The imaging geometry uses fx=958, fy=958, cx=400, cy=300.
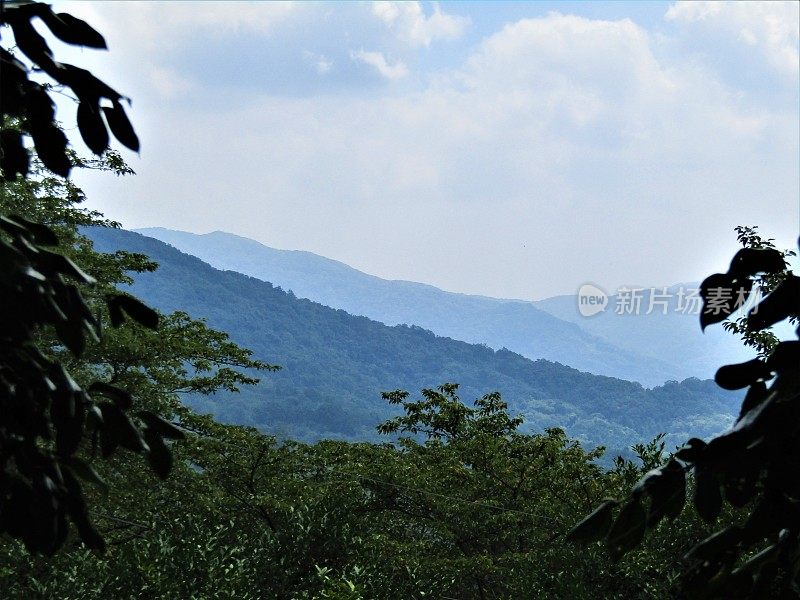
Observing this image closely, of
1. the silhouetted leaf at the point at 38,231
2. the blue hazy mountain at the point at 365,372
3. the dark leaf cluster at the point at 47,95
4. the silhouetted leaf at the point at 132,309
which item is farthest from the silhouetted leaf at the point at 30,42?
the blue hazy mountain at the point at 365,372

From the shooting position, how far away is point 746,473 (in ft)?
5.82

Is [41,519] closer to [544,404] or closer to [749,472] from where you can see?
[749,472]

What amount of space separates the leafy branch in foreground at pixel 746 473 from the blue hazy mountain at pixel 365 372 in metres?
143

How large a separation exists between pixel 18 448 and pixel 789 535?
1542mm

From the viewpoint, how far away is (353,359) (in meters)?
185

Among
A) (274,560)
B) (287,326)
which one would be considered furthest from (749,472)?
(287,326)

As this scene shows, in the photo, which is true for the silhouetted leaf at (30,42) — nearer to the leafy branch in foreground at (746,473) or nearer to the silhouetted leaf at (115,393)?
the silhouetted leaf at (115,393)

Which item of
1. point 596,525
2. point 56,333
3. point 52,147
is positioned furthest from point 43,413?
point 596,525

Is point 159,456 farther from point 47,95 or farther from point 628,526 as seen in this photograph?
point 628,526

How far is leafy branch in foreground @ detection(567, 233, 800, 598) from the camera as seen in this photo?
167 cm

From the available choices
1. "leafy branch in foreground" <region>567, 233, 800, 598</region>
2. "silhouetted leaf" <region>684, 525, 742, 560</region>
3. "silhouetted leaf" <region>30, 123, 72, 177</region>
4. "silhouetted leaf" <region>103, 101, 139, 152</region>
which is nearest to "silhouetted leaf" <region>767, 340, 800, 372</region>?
"leafy branch in foreground" <region>567, 233, 800, 598</region>

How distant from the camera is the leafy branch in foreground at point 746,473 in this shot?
167 cm

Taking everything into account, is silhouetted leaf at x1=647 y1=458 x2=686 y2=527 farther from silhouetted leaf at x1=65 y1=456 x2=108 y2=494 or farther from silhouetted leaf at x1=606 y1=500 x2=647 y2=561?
silhouetted leaf at x1=65 y1=456 x2=108 y2=494

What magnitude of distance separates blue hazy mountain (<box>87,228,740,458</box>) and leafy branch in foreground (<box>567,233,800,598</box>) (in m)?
143
